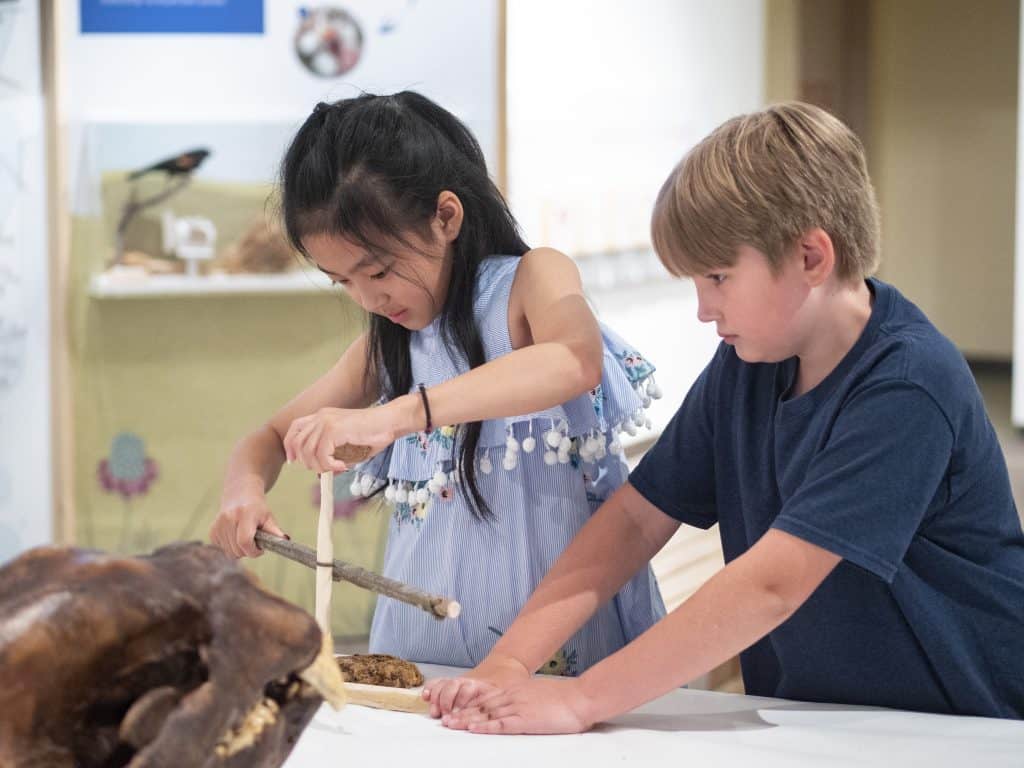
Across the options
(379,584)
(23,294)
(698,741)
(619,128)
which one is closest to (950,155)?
(619,128)

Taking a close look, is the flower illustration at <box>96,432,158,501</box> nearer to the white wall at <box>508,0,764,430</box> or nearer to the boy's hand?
the white wall at <box>508,0,764,430</box>

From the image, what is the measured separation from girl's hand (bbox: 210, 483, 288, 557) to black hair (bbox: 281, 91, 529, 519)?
0.79 feet

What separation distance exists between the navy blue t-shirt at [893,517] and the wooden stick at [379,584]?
36 cm

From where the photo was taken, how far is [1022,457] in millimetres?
4918

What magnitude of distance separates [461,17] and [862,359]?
6.76 ft

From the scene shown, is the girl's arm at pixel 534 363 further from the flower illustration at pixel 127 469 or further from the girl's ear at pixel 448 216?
the flower illustration at pixel 127 469

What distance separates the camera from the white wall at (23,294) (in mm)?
2889

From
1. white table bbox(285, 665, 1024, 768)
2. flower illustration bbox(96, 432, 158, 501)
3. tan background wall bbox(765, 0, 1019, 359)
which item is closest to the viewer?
white table bbox(285, 665, 1024, 768)

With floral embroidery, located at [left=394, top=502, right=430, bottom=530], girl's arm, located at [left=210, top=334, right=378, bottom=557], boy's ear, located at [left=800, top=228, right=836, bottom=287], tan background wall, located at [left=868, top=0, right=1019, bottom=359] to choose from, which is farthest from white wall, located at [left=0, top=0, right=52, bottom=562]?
tan background wall, located at [left=868, top=0, right=1019, bottom=359]

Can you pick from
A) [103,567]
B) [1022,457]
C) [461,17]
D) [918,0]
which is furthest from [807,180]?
[918,0]

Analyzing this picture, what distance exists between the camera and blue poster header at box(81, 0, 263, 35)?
2967 millimetres

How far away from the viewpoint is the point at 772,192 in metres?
1.28

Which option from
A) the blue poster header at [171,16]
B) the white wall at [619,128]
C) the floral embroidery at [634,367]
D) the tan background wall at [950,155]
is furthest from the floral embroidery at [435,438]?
the tan background wall at [950,155]

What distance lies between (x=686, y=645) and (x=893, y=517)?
228 mm
